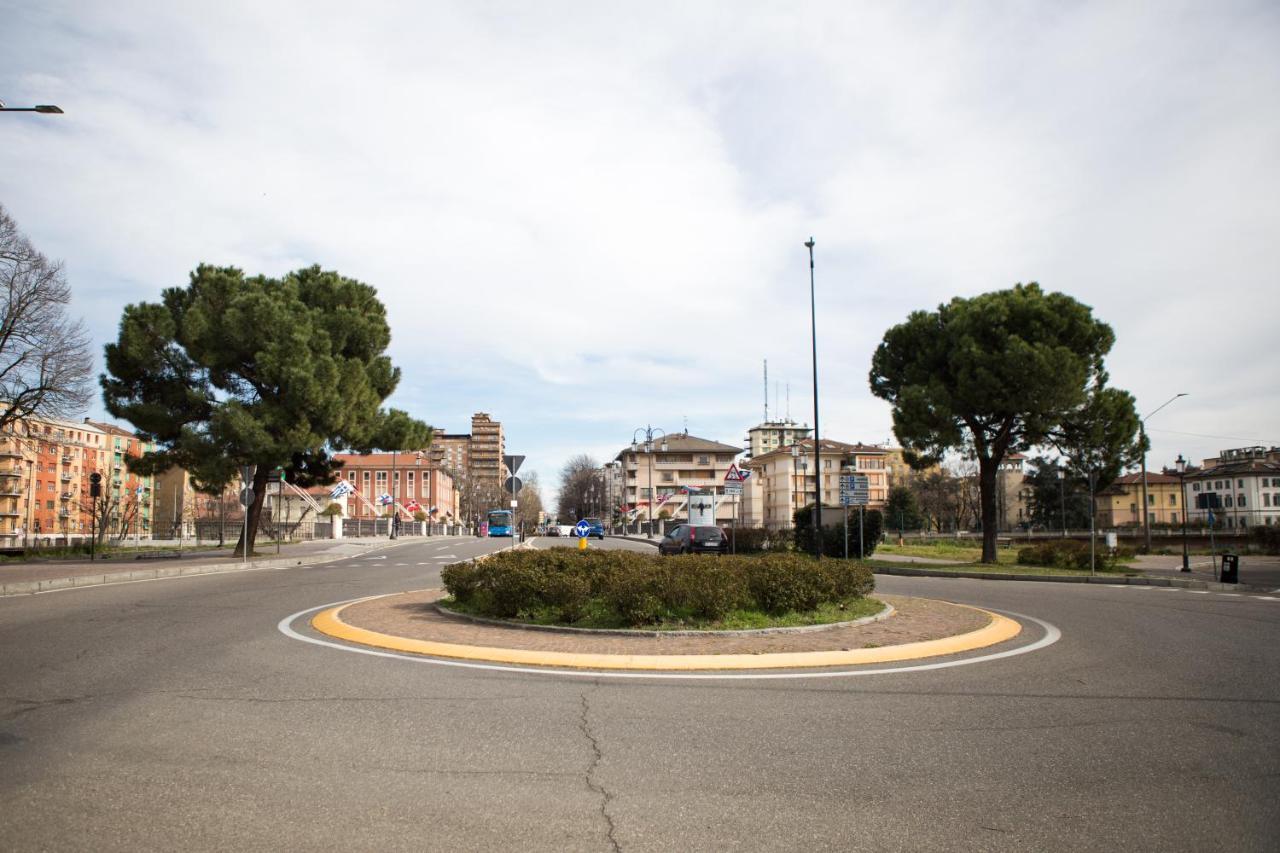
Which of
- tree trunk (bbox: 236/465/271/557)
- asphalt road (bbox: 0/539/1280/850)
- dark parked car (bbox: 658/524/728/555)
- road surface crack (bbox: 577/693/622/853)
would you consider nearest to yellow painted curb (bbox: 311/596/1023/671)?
asphalt road (bbox: 0/539/1280/850)

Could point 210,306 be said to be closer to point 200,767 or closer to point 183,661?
point 183,661

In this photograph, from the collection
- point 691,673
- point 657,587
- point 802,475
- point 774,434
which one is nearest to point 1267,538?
point 657,587

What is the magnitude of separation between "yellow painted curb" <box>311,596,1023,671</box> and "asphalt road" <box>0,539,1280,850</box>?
2.45 feet

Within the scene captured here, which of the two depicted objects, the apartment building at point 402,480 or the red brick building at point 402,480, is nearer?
the apartment building at point 402,480

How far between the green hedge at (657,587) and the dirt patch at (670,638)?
1.89ft

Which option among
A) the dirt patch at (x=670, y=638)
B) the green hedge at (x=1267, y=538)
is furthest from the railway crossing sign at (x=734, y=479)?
the green hedge at (x=1267, y=538)

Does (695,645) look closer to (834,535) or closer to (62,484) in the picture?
(834,535)

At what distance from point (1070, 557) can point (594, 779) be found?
2694 centimetres

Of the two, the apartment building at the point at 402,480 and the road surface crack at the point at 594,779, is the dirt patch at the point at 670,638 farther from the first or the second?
the apartment building at the point at 402,480

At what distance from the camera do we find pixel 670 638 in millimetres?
10758

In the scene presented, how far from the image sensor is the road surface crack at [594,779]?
14.2 ft

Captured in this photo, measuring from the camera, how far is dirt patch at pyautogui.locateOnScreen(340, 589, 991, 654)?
33.2ft

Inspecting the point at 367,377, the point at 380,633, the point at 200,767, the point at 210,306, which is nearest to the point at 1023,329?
the point at 367,377

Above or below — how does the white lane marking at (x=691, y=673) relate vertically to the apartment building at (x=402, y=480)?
below
